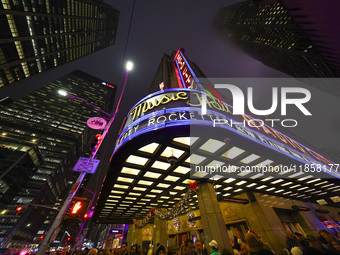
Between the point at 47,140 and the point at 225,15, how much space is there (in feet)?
667

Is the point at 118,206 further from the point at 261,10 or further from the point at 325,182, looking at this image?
the point at 261,10

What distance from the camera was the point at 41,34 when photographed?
69.8 m

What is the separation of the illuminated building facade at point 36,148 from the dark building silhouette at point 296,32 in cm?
5093

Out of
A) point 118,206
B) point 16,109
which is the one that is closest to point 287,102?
point 118,206

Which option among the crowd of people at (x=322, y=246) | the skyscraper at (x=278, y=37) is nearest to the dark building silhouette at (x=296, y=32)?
the skyscraper at (x=278, y=37)

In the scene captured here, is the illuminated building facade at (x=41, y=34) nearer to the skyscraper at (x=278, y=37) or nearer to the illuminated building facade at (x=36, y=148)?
the illuminated building facade at (x=36, y=148)

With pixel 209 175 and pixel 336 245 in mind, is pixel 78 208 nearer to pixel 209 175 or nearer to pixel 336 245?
pixel 209 175

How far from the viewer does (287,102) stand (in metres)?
9.80

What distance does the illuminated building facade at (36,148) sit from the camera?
205 feet

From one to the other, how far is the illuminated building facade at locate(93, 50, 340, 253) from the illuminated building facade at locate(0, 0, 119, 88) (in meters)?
78.2

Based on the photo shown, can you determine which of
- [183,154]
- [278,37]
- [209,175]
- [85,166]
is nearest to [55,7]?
[85,166]

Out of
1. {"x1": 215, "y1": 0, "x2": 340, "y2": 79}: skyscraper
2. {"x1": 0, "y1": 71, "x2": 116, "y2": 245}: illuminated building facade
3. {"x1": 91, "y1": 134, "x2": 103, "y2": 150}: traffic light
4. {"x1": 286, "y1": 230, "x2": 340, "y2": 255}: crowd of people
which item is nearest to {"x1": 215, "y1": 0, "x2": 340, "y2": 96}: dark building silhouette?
{"x1": 215, "y1": 0, "x2": 340, "y2": 79}: skyscraper

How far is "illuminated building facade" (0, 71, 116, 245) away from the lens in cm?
6256

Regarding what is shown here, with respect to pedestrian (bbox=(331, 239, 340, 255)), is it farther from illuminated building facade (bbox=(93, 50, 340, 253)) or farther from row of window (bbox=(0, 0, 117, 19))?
row of window (bbox=(0, 0, 117, 19))
